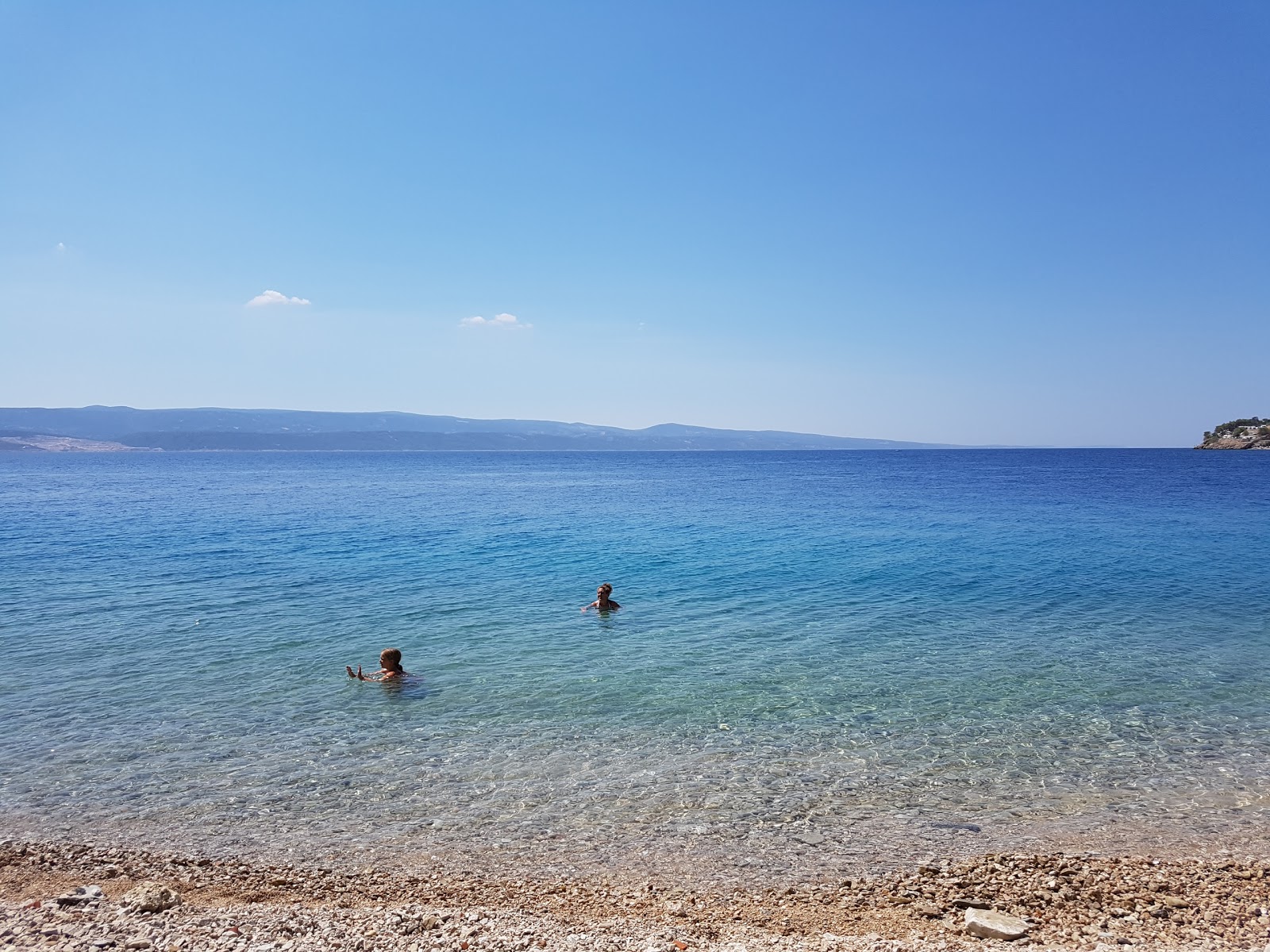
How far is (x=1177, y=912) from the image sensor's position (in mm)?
7293

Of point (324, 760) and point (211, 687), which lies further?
point (211, 687)

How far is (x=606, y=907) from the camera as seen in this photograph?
7.61 meters

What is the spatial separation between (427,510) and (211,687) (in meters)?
42.6

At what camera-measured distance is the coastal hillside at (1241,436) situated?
175000 mm

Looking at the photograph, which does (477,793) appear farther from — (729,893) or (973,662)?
(973,662)

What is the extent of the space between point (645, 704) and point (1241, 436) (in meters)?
230

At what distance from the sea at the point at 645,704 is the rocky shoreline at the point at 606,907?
45 centimetres

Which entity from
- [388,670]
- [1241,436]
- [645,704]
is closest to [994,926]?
[645,704]

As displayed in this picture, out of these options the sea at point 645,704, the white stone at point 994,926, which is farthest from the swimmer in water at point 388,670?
the white stone at point 994,926

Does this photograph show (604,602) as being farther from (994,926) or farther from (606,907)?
(994,926)

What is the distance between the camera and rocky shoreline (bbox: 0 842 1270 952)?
6.72 metres

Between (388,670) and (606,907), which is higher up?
(388,670)

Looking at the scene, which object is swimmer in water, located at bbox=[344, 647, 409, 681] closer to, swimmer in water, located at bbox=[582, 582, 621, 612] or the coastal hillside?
swimmer in water, located at bbox=[582, 582, 621, 612]

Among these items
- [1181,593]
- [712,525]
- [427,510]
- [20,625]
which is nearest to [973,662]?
[1181,593]
